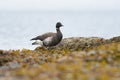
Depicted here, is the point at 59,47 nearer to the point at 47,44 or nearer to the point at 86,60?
the point at 47,44

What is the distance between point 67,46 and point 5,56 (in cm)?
881

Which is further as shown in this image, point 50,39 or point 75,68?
point 50,39

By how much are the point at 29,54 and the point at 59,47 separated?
705 centimetres

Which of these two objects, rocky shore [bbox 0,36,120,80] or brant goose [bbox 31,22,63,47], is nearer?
rocky shore [bbox 0,36,120,80]

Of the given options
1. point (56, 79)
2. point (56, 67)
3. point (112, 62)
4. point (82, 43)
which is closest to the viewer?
point (56, 79)

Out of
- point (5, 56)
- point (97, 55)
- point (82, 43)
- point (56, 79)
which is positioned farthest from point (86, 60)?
point (82, 43)

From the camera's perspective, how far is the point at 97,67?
18.5 metres

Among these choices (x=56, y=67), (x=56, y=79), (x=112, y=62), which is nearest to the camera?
(x=56, y=79)

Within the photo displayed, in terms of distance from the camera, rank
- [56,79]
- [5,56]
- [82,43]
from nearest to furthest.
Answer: [56,79] → [5,56] → [82,43]

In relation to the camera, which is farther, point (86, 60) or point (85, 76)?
point (86, 60)

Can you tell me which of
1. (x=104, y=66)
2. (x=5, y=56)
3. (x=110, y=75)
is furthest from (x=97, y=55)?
(x=5, y=56)

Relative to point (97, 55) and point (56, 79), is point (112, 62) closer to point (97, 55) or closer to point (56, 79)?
point (97, 55)

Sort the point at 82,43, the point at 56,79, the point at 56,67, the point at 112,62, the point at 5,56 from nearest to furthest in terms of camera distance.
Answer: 1. the point at 56,79
2. the point at 56,67
3. the point at 112,62
4. the point at 5,56
5. the point at 82,43

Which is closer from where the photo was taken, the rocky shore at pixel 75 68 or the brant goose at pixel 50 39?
the rocky shore at pixel 75 68
